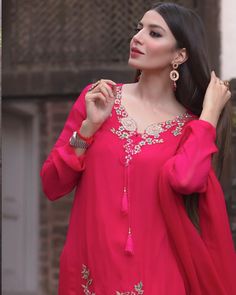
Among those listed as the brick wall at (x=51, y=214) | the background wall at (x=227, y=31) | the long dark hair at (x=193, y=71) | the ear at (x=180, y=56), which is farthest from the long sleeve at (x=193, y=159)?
the brick wall at (x=51, y=214)

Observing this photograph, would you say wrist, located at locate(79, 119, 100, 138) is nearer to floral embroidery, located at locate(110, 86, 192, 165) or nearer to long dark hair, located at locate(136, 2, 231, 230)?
floral embroidery, located at locate(110, 86, 192, 165)

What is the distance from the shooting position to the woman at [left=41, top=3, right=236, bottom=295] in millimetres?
2400

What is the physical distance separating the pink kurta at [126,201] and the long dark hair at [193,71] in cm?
13

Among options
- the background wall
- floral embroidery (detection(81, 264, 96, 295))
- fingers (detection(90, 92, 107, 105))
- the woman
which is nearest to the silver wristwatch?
the woman

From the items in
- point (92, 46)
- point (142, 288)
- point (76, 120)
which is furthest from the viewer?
point (92, 46)

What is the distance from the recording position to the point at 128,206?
241 centimetres

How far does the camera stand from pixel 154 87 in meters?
2.59

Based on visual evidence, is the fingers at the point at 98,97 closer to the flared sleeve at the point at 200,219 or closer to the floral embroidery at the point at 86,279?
the flared sleeve at the point at 200,219

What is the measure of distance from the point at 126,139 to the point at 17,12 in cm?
243

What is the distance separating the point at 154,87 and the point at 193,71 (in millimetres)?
132

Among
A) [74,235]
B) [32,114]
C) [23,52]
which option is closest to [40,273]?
[32,114]

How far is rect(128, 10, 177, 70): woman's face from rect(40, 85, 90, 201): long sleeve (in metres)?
0.21

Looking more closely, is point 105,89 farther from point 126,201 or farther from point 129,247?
point 129,247

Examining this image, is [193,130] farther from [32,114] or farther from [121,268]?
[32,114]
